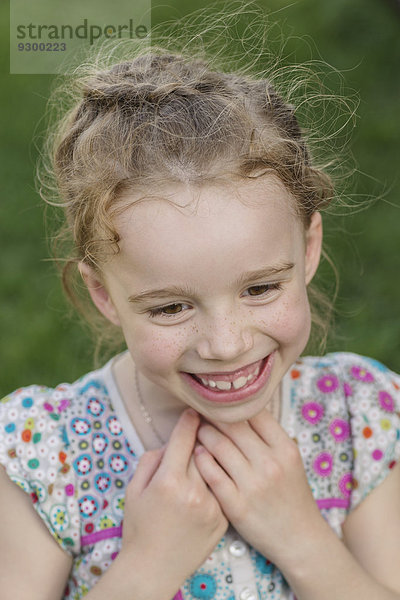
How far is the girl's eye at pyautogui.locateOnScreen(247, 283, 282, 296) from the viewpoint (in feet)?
6.25

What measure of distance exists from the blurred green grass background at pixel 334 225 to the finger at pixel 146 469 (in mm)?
1492

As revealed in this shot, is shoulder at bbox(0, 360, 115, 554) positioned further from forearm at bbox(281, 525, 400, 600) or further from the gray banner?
the gray banner

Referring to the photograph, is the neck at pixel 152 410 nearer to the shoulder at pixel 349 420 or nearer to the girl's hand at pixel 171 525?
the shoulder at pixel 349 420

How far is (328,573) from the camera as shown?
2.04 meters

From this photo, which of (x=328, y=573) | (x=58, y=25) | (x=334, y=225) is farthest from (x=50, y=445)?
(x=58, y=25)

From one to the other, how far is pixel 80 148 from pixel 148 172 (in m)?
0.26

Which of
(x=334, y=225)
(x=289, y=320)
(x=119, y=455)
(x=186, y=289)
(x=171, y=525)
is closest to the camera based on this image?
(x=186, y=289)

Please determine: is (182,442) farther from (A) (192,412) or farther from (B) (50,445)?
(B) (50,445)

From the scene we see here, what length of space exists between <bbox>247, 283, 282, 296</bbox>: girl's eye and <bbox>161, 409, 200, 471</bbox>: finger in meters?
0.43

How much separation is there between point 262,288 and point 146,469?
1.86 ft

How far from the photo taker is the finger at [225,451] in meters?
2.10

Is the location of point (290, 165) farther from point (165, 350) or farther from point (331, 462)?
point (331, 462)

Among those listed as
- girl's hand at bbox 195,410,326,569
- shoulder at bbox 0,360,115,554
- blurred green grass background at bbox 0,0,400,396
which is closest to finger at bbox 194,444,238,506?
girl's hand at bbox 195,410,326,569

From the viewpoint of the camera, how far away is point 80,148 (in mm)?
2064
